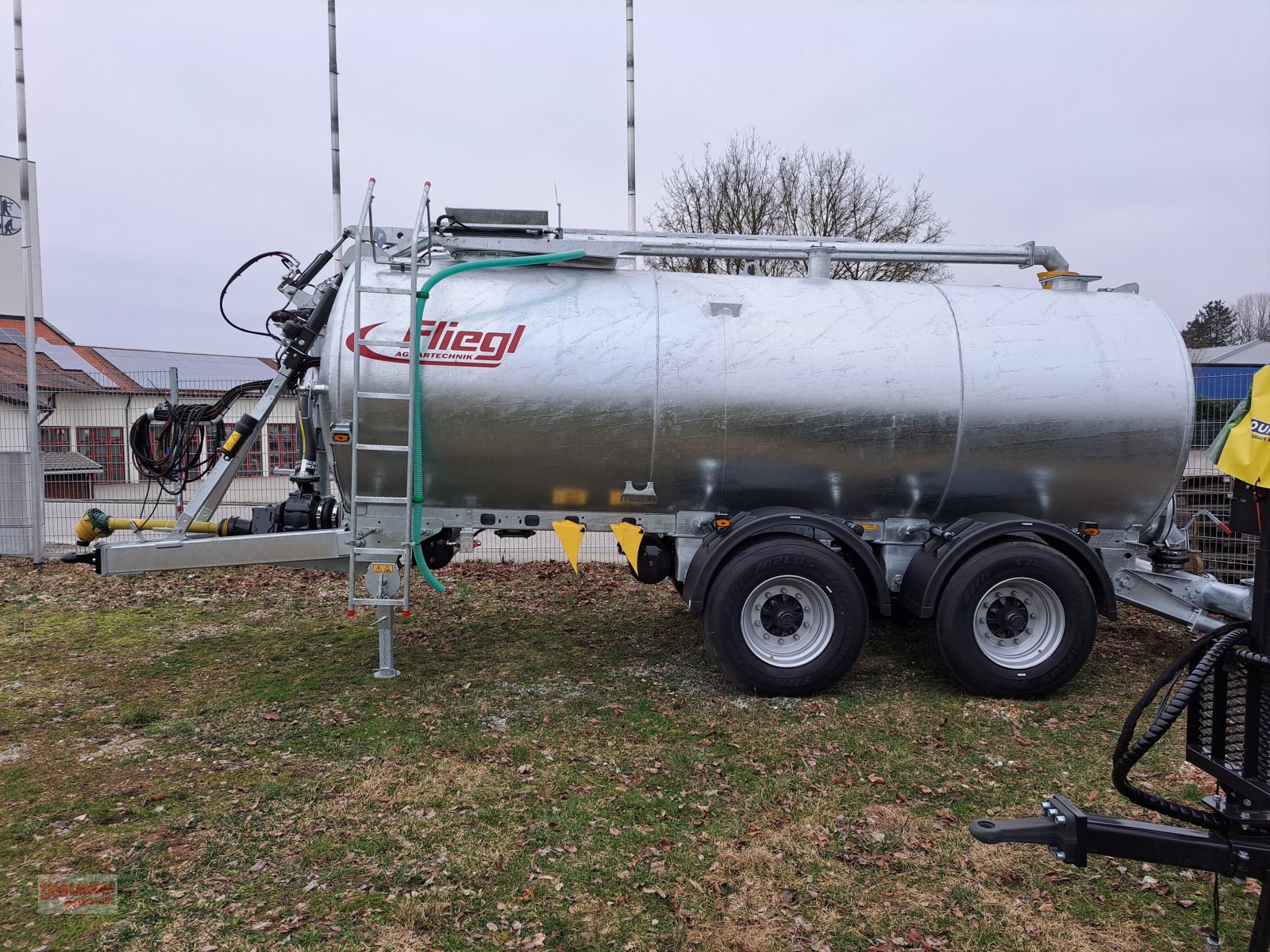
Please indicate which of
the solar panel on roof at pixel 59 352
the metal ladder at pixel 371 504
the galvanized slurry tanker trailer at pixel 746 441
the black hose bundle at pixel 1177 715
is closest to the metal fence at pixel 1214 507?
the galvanized slurry tanker trailer at pixel 746 441

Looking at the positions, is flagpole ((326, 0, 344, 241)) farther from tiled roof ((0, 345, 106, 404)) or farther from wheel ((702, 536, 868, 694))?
wheel ((702, 536, 868, 694))

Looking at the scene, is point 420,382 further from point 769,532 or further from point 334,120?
point 334,120

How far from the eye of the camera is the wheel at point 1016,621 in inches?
211

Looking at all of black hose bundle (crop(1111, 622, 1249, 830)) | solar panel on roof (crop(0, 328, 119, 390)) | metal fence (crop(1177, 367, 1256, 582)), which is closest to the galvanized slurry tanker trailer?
black hose bundle (crop(1111, 622, 1249, 830))

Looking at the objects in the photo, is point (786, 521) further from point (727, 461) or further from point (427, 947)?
point (427, 947)

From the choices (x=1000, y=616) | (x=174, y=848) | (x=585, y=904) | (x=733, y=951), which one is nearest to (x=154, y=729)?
(x=174, y=848)

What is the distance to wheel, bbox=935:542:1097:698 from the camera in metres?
5.35

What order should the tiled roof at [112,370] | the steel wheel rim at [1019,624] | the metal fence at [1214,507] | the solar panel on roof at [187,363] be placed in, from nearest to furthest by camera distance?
the steel wheel rim at [1019,624] → the metal fence at [1214,507] → the tiled roof at [112,370] → the solar panel on roof at [187,363]

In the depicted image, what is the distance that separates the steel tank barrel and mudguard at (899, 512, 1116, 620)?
0.31 metres

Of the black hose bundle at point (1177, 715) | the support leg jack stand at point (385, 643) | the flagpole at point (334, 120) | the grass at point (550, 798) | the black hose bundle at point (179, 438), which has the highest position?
the flagpole at point (334, 120)

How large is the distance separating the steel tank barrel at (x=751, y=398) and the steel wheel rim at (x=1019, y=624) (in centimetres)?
68

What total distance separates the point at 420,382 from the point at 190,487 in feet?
16.1

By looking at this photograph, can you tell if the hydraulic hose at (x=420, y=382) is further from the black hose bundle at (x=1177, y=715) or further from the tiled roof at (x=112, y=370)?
the tiled roof at (x=112, y=370)

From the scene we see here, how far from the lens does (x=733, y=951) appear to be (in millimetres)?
2943
